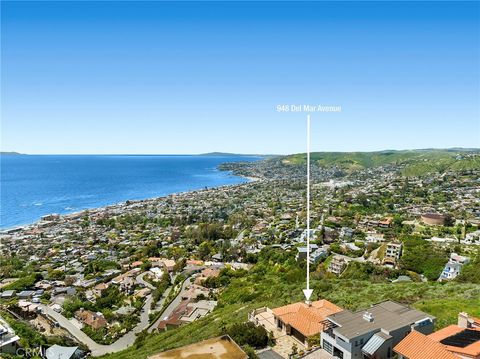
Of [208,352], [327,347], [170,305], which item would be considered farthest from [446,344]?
[170,305]

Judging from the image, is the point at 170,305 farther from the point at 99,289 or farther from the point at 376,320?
the point at 376,320

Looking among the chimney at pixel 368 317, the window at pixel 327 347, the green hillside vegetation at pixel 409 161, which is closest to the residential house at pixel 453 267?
the chimney at pixel 368 317

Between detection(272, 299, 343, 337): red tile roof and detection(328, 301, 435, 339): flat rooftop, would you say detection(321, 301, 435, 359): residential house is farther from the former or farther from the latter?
detection(272, 299, 343, 337): red tile roof

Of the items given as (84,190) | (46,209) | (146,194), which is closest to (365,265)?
(46,209)

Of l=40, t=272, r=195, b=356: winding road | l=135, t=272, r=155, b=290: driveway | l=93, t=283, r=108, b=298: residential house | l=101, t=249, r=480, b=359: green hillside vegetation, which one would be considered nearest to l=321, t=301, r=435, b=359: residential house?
l=101, t=249, r=480, b=359: green hillside vegetation

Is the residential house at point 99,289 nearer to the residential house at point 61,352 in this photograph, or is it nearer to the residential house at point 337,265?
the residential house at point 61,352

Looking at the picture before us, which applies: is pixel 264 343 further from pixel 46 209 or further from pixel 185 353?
pixel 46 209
